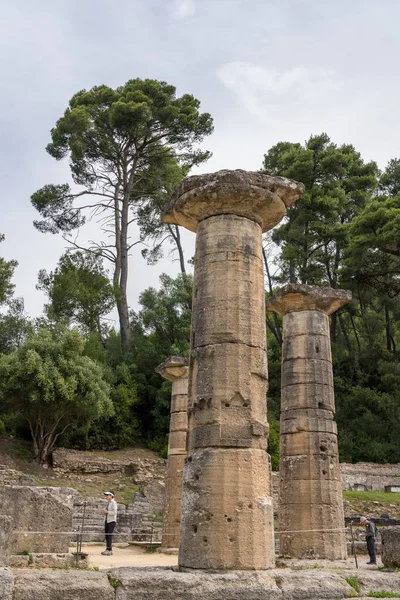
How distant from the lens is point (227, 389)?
6.36 meters

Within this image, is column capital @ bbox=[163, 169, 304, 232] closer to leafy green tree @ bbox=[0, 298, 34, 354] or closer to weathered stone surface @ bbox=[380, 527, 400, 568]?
weathered stone surface @ bbox=[380, 527, 400, 568]

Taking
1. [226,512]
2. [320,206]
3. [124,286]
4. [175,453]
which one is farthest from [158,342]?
[226,512]

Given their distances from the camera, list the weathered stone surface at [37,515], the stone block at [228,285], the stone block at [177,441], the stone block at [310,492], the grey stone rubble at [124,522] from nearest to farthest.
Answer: the stone block at [228,285]
the weathered stone surface at [37,515]
the stone block at [310,492]
the stone block at [177,441]
the grey stone rubble at [124,522]

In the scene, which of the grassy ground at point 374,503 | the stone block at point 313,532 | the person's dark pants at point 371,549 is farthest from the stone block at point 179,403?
the grassy ground at point 374,503

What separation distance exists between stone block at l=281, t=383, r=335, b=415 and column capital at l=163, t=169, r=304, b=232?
458 centimetres

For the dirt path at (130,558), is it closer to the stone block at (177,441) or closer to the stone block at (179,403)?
the stone block at (177,441)

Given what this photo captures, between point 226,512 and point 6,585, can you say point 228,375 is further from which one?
point 6,585

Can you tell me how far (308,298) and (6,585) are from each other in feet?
26.3

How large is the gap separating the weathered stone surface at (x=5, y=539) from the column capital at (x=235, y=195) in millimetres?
4053

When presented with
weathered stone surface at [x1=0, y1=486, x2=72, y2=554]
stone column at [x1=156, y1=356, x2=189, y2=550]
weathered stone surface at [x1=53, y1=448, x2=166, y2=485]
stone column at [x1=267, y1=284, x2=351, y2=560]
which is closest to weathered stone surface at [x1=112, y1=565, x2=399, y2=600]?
weathered stone surface at [x1=0, y1=486, x2=72, y2=554]

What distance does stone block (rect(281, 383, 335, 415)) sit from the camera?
424 inches

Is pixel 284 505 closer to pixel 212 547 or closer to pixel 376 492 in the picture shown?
pixel 212 547

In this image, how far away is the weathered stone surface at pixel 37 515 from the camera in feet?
24.6

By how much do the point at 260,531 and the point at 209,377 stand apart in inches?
65.1
